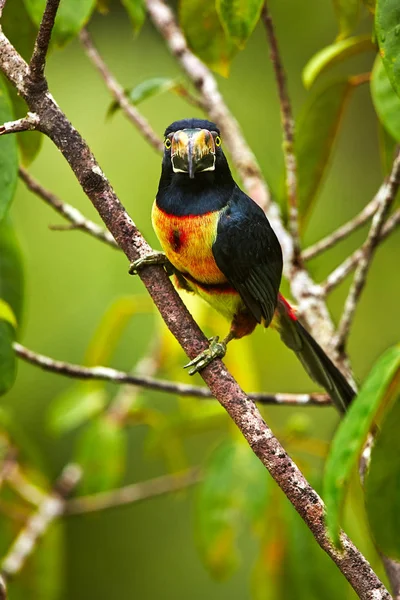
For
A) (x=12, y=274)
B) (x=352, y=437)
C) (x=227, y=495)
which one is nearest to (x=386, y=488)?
A: (x=352, y=437)

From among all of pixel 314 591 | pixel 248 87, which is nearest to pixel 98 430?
pixel 314 591

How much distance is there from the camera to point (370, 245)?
1.52 meters

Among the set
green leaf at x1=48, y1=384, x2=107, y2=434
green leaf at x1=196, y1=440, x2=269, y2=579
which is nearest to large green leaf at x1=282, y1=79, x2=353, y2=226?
green leaf at x1=196, y1=440, x2=269, y2=579

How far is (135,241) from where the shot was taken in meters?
1.21

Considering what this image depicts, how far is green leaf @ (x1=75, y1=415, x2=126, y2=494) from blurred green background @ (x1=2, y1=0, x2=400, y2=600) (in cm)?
95

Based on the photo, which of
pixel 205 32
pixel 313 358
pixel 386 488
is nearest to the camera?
pixel 386 488

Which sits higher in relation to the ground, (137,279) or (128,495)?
(137,279)

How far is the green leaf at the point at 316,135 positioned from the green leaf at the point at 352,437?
0.98 meters

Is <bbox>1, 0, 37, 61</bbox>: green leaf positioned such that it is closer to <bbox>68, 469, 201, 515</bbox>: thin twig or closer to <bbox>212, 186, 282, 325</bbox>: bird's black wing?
<bbox>212, 186, 282, 325</bbox>: bird's black wing

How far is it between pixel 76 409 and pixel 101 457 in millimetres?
152

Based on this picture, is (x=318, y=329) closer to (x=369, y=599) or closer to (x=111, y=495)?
(x=369, y=599)

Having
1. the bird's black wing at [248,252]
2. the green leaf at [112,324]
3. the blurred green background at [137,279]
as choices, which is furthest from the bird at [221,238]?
the blurred green background at [137,279]

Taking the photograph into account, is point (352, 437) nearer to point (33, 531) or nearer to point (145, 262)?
point (145, 262)

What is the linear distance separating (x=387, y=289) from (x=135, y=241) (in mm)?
2559
